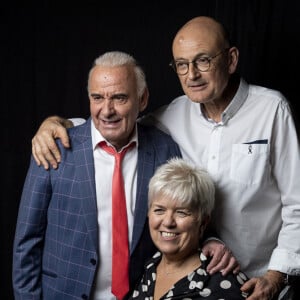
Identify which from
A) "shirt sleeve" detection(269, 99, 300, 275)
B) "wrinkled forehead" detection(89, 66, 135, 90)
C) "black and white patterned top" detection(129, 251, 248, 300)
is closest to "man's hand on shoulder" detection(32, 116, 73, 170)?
"wrinkled forehead" detection(89, 66, 135, 90)

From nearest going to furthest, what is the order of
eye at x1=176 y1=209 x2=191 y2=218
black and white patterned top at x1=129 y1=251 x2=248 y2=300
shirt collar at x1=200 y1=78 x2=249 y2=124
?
black and white patterned top at x1=129 y1=251 x2=248 y2=300 < eye at x1=176 y1=209 x2=191 y2=218 < shirt collar at x1=200 y1=78 x2=249 y2=124

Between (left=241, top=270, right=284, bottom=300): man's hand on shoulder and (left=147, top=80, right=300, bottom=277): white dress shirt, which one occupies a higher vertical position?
(left=147, top=80, right=300, bottom=277): white dress shirt

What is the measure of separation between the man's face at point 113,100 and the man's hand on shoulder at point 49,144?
0.16 m

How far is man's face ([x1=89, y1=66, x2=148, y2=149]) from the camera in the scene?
2197 mm

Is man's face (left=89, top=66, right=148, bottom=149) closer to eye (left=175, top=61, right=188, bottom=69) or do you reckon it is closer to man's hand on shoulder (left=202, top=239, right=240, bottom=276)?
eye (left=175, top=61, right=188, bottom=69)

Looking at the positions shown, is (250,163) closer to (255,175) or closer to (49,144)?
(255,175)

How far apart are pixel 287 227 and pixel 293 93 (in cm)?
93

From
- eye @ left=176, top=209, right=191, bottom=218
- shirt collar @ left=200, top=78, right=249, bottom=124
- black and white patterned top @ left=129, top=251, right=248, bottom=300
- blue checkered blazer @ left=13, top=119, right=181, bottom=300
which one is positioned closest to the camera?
black and white patterned top @ left=129, top=251, right=248, bottom=300

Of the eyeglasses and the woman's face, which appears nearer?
the woman's face

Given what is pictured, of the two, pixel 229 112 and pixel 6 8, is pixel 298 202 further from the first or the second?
pixel 6 8

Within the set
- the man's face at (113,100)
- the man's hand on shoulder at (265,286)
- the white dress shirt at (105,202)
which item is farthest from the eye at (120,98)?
the man's hand on shoulder at (265,286)

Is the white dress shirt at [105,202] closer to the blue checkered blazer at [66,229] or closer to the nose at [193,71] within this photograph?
the blue checkered blazer at [66,229]

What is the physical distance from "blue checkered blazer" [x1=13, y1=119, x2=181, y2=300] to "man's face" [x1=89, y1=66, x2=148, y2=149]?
0.12 metres

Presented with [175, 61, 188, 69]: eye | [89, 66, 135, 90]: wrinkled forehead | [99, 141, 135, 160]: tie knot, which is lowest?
[99, 141, 135, 160]: tie knot
